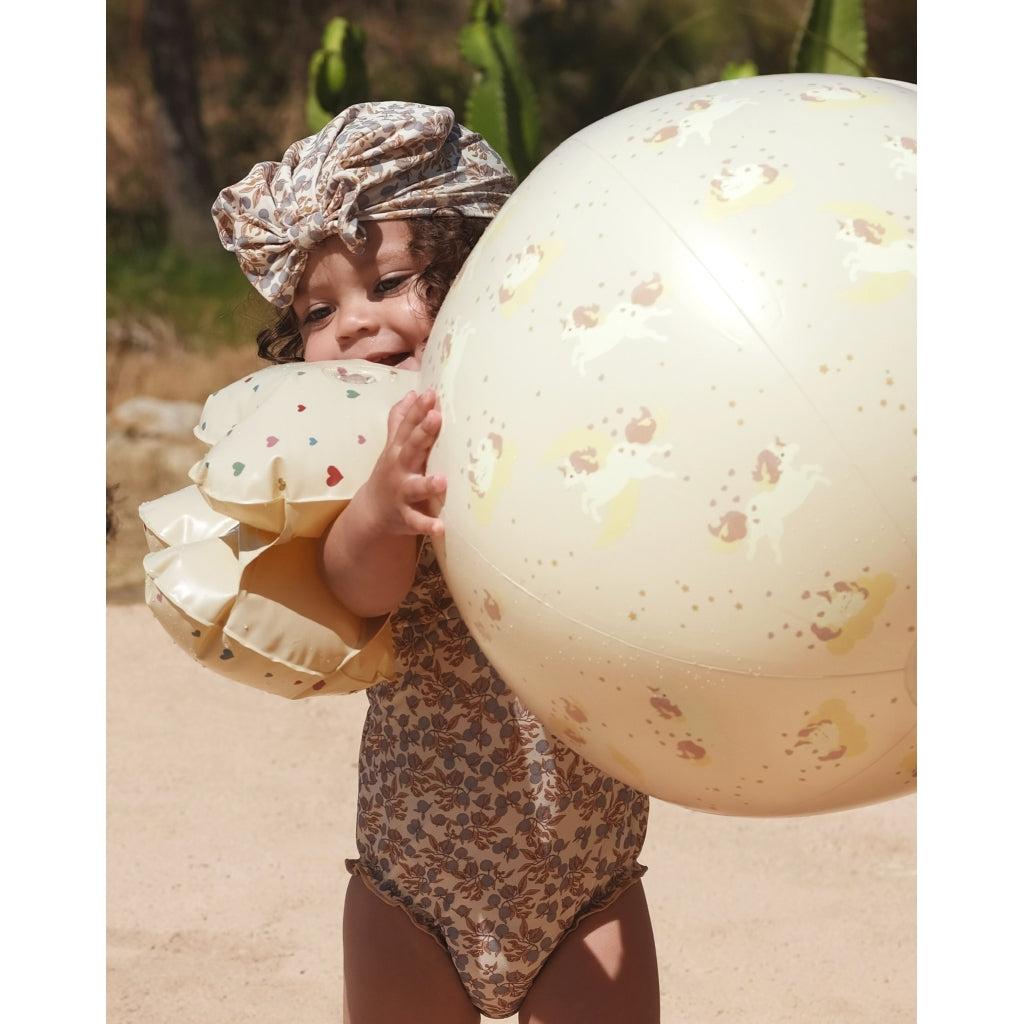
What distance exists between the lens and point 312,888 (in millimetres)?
4027

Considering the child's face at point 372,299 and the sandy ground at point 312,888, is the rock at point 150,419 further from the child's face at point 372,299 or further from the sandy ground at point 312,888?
the child's face at point 372,299

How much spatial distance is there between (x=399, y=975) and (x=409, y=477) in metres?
0.90

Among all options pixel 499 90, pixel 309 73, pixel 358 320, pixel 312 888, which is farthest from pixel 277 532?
pixel 309 73

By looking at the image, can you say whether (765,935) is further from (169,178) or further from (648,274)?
(169,178)

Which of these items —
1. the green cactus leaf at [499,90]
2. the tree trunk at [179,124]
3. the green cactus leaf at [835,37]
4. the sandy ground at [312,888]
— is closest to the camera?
the sandy ground at [312,888]

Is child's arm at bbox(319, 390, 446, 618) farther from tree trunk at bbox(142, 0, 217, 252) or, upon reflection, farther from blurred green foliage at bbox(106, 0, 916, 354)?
tree trunk at bbox(142, 0, 217, 252)

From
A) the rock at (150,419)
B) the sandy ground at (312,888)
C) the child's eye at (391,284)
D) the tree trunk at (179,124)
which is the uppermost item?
the child's eye at (391,284)

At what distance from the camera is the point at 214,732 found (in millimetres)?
4930

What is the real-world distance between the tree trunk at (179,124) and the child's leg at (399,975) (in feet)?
17.6

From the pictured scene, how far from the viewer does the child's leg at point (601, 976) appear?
2.24m

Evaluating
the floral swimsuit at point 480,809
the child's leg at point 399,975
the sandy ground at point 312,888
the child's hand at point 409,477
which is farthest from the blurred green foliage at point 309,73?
the child's hand at point 409,477

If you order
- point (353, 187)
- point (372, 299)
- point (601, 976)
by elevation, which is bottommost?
point (601, 976)

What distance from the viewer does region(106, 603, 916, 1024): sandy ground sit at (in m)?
3.51

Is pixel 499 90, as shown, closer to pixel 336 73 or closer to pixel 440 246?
pixel 336 73
